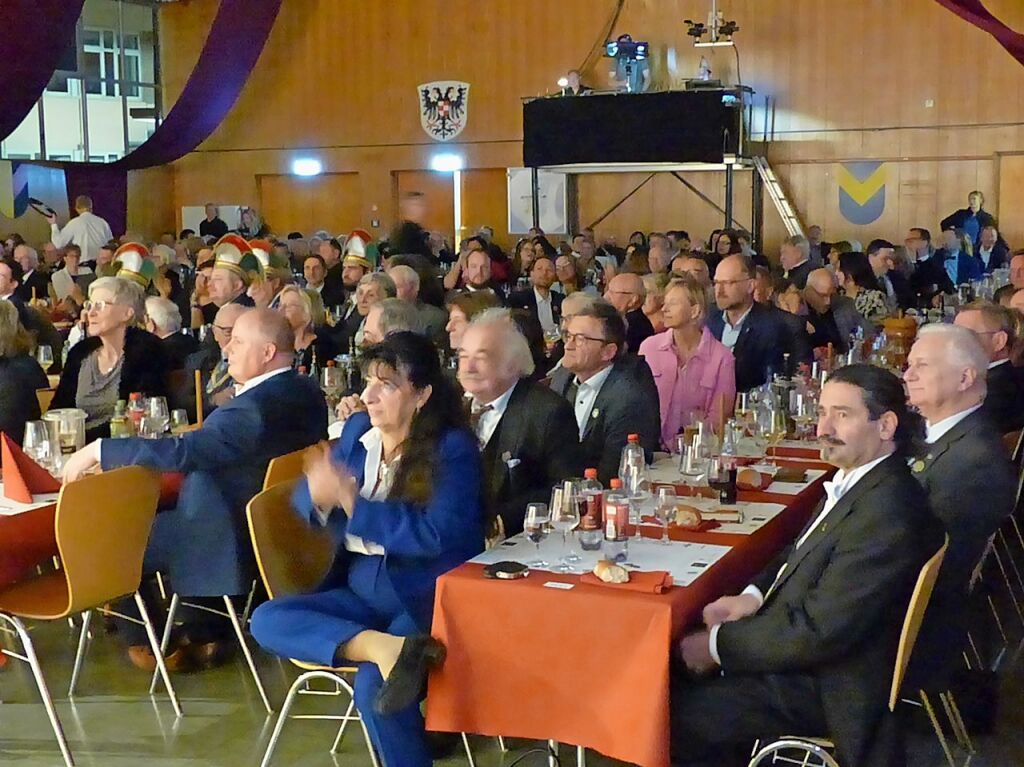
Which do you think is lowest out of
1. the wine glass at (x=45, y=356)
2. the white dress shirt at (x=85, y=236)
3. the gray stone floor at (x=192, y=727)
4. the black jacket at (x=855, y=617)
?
the gray stone floor at (x=192, y=727)

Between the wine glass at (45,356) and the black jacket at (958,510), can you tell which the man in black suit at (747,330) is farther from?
the wine glass at (45,356)

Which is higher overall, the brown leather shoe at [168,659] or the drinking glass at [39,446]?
the drinking glass at [39,446]

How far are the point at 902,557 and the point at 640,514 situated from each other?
1008mm

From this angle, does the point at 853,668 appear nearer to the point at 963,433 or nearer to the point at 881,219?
the point at 963,433

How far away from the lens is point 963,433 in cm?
366

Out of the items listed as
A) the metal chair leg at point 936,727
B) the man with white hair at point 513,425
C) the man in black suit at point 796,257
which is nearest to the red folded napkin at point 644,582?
the man with white hair at point 513,425

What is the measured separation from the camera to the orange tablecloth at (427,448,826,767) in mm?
2928

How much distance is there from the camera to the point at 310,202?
1866cm

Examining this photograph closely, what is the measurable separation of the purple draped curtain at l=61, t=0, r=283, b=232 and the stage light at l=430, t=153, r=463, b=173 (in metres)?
2.83

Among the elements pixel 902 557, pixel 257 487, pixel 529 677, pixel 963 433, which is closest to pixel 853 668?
pixel 902 557

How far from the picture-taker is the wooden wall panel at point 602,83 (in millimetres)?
14648

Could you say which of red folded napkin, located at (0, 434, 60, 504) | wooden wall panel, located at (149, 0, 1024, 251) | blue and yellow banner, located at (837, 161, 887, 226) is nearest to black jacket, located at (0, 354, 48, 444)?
red folded napkin, located at (0, 434, 60, 504)

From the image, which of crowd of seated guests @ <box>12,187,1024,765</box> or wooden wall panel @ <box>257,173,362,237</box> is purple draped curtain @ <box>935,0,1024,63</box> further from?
wooden wall panel @ <box>257,173,362,237</box>

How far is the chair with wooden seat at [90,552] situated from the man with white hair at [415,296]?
3.01 m
